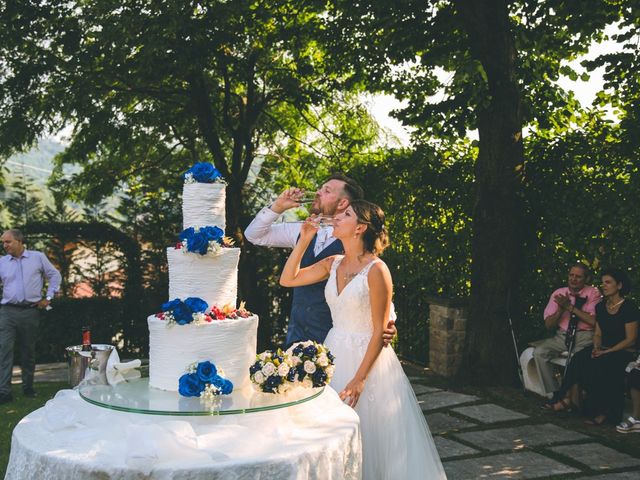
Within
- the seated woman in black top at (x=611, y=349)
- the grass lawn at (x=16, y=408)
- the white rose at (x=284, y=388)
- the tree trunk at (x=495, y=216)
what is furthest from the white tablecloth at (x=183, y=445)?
the tree trunk at (x=495, y=216)

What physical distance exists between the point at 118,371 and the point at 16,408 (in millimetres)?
5122

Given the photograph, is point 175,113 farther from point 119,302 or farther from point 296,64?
point 119,302

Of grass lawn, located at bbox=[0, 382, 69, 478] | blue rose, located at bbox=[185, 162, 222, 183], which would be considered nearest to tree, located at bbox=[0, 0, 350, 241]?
grass lawn, located at bbox=[0, 382, 69, 478]

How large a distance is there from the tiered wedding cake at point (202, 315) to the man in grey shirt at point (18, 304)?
5.59m

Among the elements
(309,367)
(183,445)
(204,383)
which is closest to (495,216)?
(309,367)

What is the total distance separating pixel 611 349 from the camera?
7.31 m

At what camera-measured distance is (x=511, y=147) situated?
8.86 metres

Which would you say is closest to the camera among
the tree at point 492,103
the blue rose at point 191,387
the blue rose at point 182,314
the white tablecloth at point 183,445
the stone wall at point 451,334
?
the white tablecloth at point 183,445

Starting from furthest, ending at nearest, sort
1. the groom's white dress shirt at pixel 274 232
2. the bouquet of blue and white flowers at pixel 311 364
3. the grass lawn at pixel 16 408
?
the grass lawn at pixel 16 408, the groom's white dress shirt at pixel 274 232, the bouquet of blue and white flowers at pixel 311 364

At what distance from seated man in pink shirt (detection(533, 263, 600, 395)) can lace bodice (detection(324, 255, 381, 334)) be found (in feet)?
13.1

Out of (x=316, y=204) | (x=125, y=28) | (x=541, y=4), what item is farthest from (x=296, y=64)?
(x=316, y=204)

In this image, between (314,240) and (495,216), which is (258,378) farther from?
(495,216)

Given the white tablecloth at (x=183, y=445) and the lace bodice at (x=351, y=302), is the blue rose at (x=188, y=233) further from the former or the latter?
the lace bodice at (x=351, y=302)

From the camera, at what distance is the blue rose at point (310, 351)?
3764 mm
